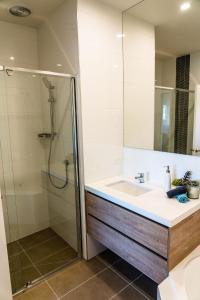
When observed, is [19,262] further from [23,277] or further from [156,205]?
[156,205]

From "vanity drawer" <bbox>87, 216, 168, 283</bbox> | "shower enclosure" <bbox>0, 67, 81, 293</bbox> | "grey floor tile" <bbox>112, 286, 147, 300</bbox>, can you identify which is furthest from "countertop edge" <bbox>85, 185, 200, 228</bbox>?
"grey floor tile" <bbox>112, 286, 147, 300</bbox>

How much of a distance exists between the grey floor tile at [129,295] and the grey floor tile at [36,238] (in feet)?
3.43

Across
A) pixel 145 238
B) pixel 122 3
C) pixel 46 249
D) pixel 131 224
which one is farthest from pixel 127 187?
pixel 122 3

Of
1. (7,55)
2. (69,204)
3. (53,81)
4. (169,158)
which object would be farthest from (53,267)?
(7,55)

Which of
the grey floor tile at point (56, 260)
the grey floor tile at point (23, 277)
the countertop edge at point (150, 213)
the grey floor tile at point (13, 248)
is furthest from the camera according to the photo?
the grey floor tile at point (56, 260)

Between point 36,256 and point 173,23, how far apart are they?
257cm

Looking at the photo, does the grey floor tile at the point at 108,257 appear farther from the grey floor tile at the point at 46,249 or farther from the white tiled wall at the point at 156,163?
the white tiled wall at the point at 156,163

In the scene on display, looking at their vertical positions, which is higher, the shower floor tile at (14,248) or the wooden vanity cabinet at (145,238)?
the wooden vanity cabinet at (145,238)

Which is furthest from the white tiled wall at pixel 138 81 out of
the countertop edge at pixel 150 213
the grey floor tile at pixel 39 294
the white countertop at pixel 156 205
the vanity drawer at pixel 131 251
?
the grey floor tile at pixel 39 294

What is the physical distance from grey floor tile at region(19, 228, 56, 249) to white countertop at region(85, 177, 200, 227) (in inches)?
39.9

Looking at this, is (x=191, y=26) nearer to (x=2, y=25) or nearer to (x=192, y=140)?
(x=192, y=140)

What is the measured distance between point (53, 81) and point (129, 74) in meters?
0.78

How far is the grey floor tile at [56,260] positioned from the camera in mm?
1978

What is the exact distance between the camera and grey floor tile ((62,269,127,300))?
167 centimetres
